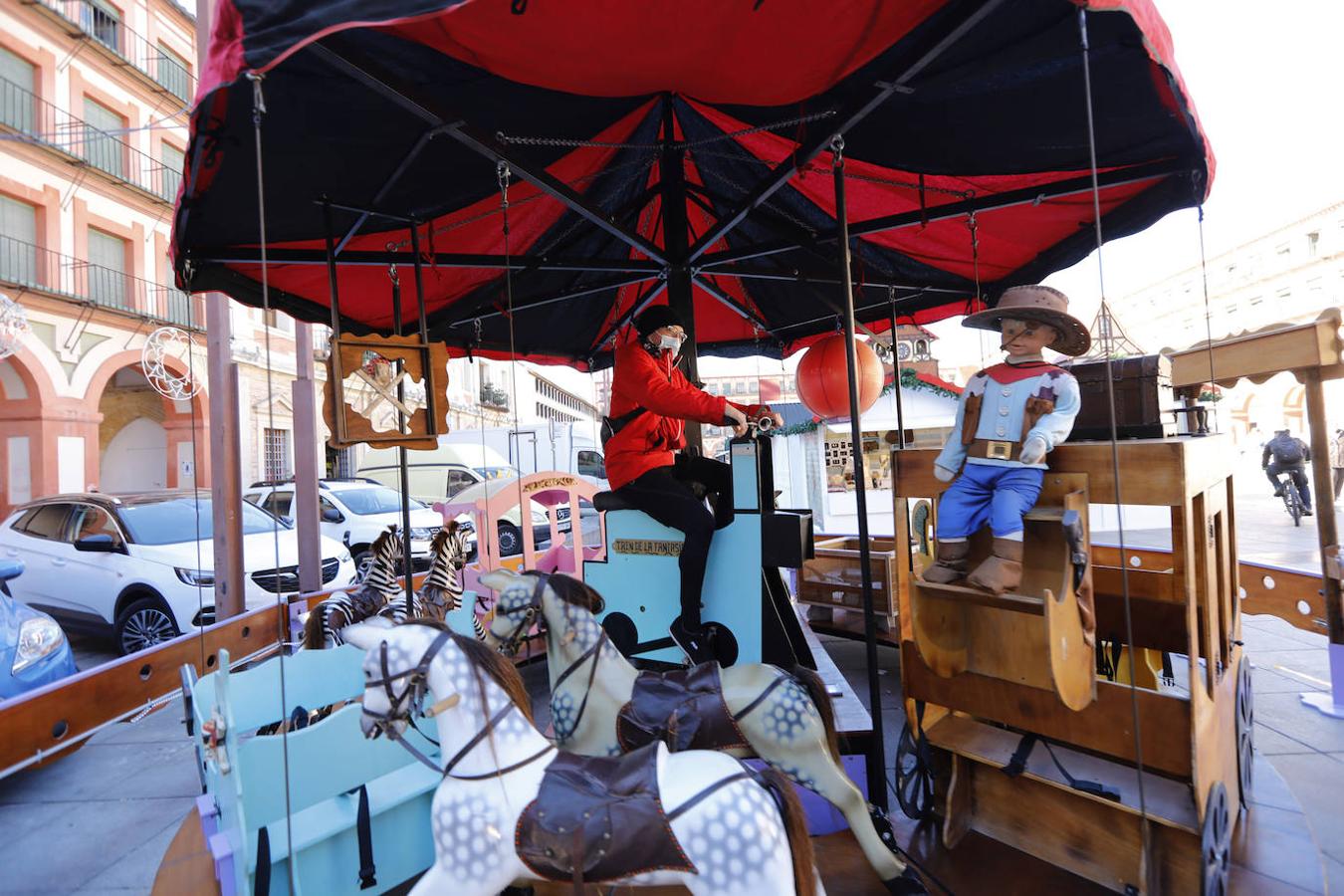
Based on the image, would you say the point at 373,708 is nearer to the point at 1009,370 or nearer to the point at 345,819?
the point at 345,819

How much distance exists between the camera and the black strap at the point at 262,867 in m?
1.91

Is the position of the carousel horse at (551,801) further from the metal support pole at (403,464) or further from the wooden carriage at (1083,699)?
the metal support pole at (403,464)

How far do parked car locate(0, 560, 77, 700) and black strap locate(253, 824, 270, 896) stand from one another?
120 inches

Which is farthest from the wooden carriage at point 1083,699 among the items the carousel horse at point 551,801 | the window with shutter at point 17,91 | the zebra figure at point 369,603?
the window with shutter at point 17,91

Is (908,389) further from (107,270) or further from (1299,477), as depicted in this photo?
(107,270)

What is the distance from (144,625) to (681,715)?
20.5 ft

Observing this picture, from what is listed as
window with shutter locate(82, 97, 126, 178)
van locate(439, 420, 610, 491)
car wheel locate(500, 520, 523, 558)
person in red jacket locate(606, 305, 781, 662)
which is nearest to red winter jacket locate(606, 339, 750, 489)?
person in red jacket locate(606, 305, 781, 662)

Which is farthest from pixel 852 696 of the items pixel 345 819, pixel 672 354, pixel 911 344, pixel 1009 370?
pixel 911 344

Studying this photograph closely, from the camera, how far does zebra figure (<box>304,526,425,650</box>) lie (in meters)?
3.41

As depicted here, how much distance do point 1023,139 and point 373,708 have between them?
11.7 ft

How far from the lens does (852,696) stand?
3068 mm

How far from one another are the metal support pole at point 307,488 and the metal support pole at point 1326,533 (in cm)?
707

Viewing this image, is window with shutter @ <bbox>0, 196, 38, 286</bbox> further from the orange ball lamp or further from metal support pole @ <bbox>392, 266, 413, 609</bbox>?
the orange ball lamp

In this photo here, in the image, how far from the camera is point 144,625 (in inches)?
235
